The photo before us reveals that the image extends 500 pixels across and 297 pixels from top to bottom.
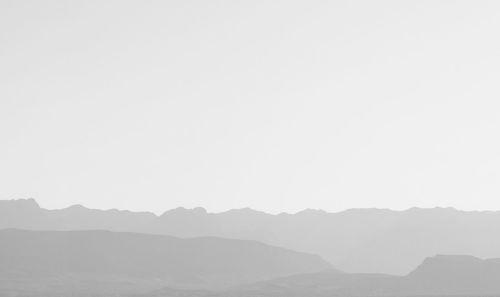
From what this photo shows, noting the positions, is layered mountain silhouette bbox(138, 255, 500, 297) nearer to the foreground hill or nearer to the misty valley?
the misty valley

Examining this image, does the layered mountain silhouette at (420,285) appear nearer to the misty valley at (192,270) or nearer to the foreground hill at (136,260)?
the misty valley at (192,270)

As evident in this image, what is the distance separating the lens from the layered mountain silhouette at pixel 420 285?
9762 cm

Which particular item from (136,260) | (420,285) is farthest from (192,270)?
(420,285)

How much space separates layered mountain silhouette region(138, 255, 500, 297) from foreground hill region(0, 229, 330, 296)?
30789 millimetres

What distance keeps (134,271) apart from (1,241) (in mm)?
28690

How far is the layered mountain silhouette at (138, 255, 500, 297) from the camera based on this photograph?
97.6 m

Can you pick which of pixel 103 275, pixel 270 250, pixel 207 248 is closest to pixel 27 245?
pixel 103 275

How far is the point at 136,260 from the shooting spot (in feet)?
502

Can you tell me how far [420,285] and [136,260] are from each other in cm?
7179

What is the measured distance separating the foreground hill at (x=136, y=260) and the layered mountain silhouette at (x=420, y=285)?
101 ft

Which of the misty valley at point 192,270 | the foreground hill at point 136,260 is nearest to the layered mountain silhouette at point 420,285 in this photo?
the misty valley at point 192,270

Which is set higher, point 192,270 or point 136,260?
point 136,260

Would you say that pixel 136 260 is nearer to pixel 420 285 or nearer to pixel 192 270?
pixel 192 270

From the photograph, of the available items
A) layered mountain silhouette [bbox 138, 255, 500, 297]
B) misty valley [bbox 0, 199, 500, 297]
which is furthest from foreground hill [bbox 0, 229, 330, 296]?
layered mountain silhouette [bbox 138, 255, 500, 297]
